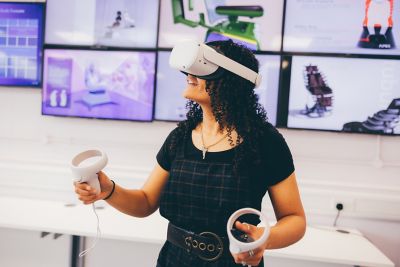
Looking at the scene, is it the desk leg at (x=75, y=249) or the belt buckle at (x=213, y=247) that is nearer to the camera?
the belt buckle at (x=213, y=247)

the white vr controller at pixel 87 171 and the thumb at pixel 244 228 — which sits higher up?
→ the white vr controller at pixel 87 171

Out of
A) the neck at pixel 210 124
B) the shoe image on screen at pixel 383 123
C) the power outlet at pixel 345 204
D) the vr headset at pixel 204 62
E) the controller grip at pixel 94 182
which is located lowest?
the power outlet at pixel 345 204

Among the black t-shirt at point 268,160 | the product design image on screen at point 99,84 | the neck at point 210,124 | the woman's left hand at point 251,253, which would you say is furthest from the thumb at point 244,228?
the product design image on screen at point 99,84

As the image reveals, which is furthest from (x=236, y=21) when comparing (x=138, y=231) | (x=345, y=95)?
(x=138, y=231)

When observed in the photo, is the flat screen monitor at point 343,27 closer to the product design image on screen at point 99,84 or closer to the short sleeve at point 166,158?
the product design image on screen at point 99,84

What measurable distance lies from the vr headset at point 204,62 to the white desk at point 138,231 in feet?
3.06

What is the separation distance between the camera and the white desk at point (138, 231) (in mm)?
1458

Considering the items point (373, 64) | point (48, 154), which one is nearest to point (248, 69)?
point (373, 64)

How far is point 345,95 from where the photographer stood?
1920 mm

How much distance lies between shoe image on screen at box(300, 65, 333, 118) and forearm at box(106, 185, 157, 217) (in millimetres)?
1258

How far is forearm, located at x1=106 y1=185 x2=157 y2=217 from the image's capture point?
3.30ft

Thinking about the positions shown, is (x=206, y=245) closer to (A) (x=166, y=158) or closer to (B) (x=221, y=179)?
(B) (x=221, y=179)

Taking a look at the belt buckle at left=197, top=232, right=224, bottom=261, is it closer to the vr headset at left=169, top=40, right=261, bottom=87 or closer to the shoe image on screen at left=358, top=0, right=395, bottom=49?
the vr headset at left=169, top=40, right=261, bottom=87

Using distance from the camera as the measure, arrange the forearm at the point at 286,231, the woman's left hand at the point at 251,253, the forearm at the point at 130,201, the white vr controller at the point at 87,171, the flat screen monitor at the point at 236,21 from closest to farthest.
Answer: the woman's left hand at the point at 251,253, the forearm at the point at 286,231, the white vr controller at the point at 87,171, the forearm at the point at 130,201, the flat screen monitor at the point at 236,21
